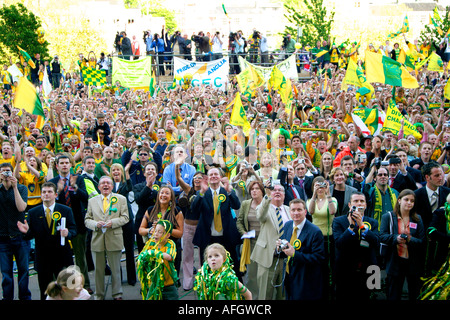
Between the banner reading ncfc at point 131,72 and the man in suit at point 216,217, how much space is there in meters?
11.2

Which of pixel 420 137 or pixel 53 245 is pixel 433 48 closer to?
pixel 420 137

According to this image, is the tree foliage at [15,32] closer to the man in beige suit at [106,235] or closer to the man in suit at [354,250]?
the man in beige suit at [106,235]

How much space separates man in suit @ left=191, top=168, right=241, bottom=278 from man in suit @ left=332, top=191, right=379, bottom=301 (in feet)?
4.92

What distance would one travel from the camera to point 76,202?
7523 millimetres

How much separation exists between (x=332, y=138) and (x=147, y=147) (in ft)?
11.4

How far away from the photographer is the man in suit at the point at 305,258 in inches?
231

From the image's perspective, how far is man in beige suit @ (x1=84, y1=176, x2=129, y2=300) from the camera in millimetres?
7082

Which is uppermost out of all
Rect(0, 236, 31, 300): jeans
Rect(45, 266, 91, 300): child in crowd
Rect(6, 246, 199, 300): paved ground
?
Rect(45, 266, 91, 300): child in crowd

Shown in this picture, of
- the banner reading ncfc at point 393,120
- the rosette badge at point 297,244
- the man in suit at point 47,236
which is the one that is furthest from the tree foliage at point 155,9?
the rosette badge at point 297,244

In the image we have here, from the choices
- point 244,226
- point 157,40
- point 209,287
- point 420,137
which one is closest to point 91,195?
point 244,226

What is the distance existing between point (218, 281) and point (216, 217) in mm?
2217

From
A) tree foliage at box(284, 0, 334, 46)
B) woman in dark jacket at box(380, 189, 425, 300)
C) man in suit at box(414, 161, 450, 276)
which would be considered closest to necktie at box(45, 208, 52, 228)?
woman in dark jacket at box(380, 189, 425, 300)

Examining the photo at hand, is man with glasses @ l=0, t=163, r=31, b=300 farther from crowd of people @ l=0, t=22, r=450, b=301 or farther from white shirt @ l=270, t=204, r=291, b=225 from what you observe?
white shirt @ l=270, t=204, r=291, b=225
